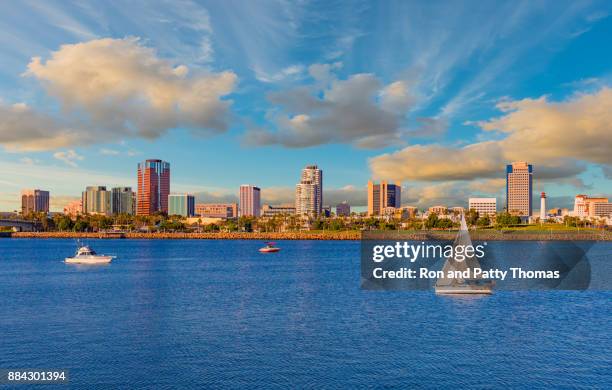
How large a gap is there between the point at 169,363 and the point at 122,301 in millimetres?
34551

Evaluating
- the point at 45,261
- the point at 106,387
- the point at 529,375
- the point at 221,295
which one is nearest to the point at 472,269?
the point at 221,295

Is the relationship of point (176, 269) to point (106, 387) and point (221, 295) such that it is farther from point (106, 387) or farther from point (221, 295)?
point (106, 387)

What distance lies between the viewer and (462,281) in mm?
79438

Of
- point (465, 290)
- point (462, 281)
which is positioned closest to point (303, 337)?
point (465, 290)

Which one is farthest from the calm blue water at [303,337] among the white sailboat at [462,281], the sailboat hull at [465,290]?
the white sailboat at [462,281]

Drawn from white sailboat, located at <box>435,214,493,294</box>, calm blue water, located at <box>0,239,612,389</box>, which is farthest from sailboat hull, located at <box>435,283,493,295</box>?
calm blue water, located at <box>0,239,612,389</box>

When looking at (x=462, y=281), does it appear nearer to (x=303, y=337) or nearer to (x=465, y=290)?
(x=465, y=290)

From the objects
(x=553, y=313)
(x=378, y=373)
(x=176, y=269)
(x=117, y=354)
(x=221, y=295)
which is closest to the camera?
(x=378, y=373)

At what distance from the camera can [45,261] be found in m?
148

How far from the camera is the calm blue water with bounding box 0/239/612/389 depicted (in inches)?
1566

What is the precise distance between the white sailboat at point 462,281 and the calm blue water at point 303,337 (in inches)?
96.6

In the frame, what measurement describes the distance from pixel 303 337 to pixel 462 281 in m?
36.4

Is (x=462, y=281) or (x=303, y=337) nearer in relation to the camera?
(x=303, y=337)

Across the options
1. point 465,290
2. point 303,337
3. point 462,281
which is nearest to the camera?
point 303,337
